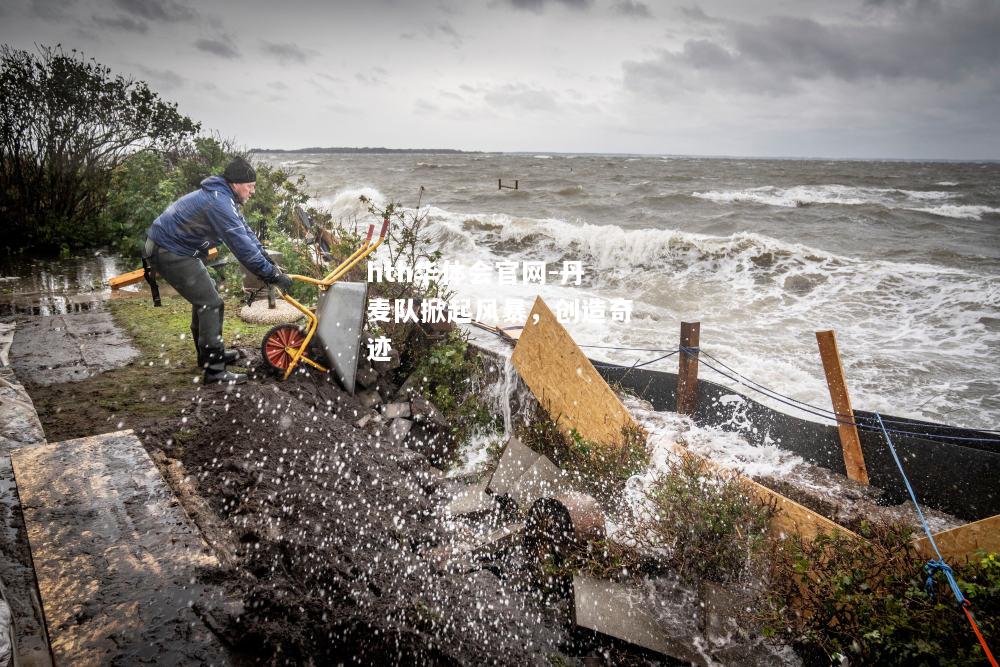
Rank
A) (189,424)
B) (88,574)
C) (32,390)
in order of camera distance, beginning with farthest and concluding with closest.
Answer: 1. (32,390)
2. (189,424)
3. (88,574)

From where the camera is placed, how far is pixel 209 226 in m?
4.30

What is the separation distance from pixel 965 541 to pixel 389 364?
4919 millimetres

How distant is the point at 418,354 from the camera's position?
5.71 m

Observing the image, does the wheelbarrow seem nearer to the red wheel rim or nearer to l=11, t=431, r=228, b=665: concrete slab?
the red wheel rim

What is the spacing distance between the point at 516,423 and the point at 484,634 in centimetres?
257

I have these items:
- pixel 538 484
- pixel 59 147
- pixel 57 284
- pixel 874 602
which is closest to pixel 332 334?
pixel 538 484

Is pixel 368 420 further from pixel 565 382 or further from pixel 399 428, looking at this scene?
pixel 565 382

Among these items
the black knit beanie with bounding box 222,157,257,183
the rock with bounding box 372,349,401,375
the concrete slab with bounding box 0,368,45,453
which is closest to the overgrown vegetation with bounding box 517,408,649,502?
the rock with bounding box 372,349,401,375

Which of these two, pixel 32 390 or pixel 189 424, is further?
pixel 32 390

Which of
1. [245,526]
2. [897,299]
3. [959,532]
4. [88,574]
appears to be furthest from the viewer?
Result: [897,299]

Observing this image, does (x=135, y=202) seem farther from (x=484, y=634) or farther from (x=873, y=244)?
(x=873, y=244)

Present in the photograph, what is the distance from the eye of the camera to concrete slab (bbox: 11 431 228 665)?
2006 millimetres

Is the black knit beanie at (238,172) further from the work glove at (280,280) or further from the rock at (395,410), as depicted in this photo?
the rock at (395,410)

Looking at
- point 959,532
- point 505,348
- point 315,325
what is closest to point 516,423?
point 505,348
